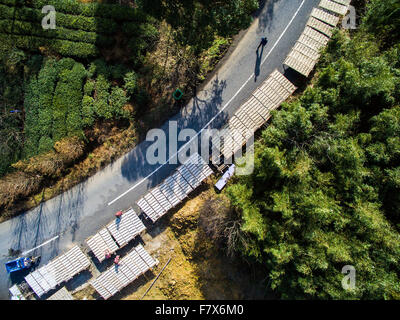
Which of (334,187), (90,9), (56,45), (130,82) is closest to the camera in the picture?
(334,187)

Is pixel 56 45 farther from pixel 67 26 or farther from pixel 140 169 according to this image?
pixel 140 169

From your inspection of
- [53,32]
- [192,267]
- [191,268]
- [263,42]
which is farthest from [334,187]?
[53,32]

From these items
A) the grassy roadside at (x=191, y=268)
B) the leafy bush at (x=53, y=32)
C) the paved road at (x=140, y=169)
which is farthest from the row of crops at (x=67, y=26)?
the grassy roadside at (x=191, y=268)

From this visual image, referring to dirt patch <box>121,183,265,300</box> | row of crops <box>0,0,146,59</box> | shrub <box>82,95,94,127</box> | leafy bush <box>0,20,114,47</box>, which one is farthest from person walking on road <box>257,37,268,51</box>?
shrub <box>82,95,94,127</box>

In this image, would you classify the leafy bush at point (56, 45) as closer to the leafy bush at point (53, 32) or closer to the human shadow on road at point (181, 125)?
the leafy bush at point (53, 32)

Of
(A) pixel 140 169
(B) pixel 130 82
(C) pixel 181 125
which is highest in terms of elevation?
(B) pixel 130 82
